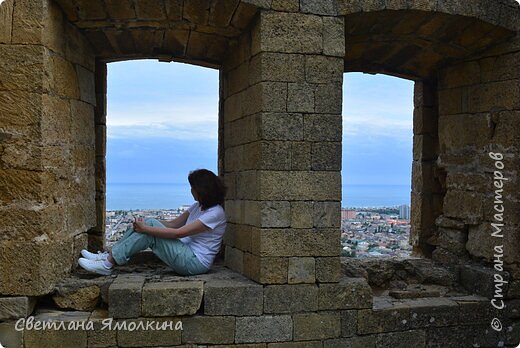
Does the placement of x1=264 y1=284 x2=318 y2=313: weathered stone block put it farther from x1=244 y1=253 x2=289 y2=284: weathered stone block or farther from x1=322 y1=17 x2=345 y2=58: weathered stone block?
x1=322 y1=17 x2=345 y2=58: weathered stone block

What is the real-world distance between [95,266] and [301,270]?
190cm

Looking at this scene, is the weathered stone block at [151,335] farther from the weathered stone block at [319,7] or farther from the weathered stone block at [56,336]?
the weathered stone block at [319,7]

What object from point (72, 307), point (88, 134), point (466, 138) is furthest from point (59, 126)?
point (466, 138)

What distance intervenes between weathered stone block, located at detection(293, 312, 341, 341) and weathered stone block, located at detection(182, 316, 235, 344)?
603 millimetres

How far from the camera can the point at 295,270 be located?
4688mm

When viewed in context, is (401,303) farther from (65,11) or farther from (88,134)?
(65,11)

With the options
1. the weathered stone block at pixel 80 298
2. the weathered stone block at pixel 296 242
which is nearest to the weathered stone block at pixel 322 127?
the weathered stone block at pixel 296 242

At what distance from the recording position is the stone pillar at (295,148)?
465 centimetres

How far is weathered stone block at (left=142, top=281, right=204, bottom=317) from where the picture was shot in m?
4.50

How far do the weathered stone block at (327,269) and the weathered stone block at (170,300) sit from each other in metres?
1.06

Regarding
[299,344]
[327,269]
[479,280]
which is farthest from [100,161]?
[479,280]

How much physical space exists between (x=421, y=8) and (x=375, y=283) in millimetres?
2874

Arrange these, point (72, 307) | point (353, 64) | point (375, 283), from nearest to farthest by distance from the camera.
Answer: point (72, 307) → point (375, 283) → point (353, 64)

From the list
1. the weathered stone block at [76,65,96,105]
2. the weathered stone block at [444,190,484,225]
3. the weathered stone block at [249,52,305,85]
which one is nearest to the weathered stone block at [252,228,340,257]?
the weathered stone block at [249,52,305,85]
